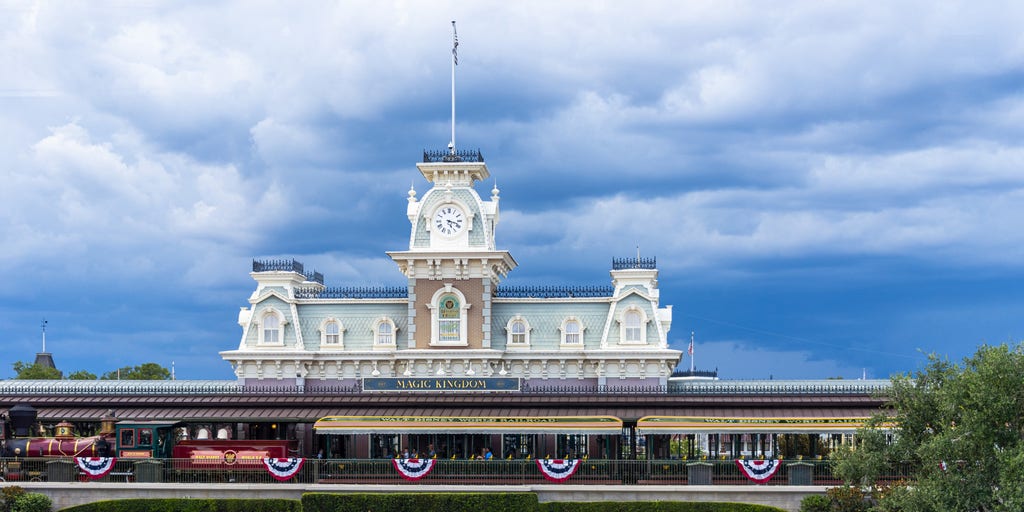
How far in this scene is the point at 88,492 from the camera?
2192 inches

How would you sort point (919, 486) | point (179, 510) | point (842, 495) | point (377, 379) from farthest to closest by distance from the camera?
point (377, 379) → point (179, 510) → point (842, 495) → point (919, 486)

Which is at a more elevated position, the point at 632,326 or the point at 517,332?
the point at 632,326

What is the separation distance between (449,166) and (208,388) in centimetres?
1824

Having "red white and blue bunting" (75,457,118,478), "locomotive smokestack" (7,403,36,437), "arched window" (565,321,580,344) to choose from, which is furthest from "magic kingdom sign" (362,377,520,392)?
"locomotive smokestack" (7,403,36,437)

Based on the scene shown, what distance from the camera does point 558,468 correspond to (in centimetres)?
5425

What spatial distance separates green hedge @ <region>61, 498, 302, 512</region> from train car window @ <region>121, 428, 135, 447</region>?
4.15 meters

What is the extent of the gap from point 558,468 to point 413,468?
22.0ft

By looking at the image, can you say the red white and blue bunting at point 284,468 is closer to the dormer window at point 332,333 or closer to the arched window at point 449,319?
the dormer window at point 332,333

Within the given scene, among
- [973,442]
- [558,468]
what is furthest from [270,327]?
[973,442]

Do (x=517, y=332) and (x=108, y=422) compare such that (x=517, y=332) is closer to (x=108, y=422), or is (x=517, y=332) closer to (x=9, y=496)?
(x=108, y=422)

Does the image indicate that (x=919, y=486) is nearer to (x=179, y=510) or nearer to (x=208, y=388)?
(x=179, y=510)

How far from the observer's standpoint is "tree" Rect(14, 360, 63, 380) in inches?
3989

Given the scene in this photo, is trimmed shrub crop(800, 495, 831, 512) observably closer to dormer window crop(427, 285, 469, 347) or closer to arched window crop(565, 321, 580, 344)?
arched window crop(565, 321, 580, 344)

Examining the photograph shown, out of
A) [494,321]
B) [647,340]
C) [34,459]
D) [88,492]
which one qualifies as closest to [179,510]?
[88,492]
